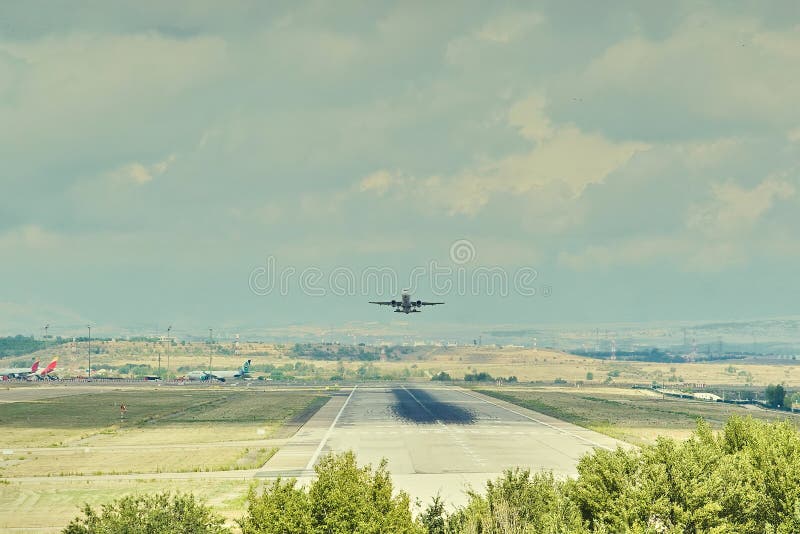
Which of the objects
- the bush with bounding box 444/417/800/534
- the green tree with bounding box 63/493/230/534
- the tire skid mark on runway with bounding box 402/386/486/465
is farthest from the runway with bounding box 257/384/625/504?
the green tree with bounding box 63/493/230/534

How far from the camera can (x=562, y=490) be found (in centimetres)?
5769

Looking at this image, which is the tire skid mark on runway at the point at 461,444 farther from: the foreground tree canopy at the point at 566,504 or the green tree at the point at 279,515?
the green tree at the point at 279,515

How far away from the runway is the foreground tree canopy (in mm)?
20683

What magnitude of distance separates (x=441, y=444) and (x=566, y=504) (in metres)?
72.6

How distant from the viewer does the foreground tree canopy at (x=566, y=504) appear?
48406 millimetres

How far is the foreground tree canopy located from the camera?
48.4 meters

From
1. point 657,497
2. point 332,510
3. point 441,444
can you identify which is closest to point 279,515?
point 332,510

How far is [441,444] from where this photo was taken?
125 m

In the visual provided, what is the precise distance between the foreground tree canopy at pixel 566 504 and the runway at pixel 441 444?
20683 millimetres

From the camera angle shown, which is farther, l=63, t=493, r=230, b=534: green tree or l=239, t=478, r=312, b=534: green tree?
l=239, t=478, r=312, b=534: green tree

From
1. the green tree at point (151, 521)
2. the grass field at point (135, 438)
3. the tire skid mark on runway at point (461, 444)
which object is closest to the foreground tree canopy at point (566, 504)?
the green tree at point (151, 521)

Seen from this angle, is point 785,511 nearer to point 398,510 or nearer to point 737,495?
point 737,495

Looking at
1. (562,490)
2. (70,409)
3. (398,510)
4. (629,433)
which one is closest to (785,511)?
(562,490)

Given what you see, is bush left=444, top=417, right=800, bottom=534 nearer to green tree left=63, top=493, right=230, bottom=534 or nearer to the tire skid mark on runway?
green tree left=63, top=493, right=230, bottom=534
